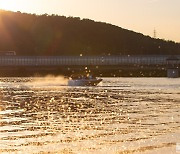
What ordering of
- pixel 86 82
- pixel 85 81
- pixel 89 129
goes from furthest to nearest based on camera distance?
pixel 86 82 → pixel 85 81 → pixel 89 129

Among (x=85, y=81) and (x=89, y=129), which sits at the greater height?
(x=89, y=129)

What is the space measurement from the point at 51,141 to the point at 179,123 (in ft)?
57.8

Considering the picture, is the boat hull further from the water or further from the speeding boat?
the water

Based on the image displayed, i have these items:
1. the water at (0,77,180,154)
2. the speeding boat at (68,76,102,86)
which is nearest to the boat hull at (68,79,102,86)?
the speeding boat at (68,76,102,86)

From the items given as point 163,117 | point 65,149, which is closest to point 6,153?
point 65,149

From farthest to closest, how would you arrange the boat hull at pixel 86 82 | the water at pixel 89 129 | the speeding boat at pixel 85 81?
the speeding boat at pixel 85 81, the boat hull at pixel 86 82, the water at pixel 89 129

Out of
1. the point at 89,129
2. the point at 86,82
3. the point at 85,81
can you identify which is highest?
the point at 89,129

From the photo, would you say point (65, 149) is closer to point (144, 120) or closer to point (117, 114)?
point (144, 120)

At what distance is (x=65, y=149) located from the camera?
41.8m

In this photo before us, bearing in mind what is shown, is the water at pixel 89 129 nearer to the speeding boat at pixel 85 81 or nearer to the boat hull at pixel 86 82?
the boat hull at pixel 86 82

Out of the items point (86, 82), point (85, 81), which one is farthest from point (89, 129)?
point (86, 82)

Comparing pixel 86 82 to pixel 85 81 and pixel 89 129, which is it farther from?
pixel 89 129

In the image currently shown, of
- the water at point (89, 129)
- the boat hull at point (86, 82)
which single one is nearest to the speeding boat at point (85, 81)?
the boat hull at point (86, 82)

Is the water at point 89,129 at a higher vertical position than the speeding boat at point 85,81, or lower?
higher
